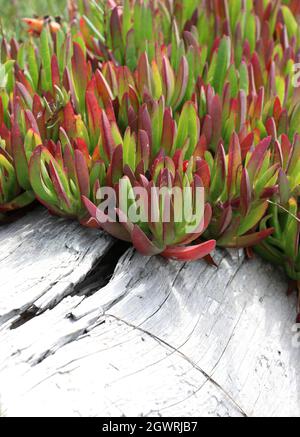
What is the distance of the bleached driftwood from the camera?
197 centimetres

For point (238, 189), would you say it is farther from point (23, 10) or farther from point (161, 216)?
point (23, 10)

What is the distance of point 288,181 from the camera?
249 cm

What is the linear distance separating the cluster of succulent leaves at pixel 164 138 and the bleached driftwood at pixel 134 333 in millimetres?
115

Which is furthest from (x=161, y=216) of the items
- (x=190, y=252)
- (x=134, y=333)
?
(x=134, y=333)

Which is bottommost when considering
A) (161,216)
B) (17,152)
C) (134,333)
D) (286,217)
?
(286,217)

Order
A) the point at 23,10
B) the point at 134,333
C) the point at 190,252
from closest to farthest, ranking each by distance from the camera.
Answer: the point at 134,333 → the point at 190,252 → the point at 23,10

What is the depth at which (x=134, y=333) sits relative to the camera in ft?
7.11

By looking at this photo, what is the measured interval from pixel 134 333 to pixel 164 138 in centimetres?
82

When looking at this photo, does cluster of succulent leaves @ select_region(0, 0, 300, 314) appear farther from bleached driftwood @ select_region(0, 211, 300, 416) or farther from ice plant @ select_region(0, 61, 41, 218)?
bleached driftwood @ select_region(0, 211, 300, 416)

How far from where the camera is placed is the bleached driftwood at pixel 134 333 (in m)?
1.97

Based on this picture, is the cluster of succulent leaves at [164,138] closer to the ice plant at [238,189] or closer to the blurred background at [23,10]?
the ice plant at [238,189]

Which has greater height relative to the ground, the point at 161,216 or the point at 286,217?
the point at 161,216

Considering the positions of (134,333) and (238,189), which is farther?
(238,189)

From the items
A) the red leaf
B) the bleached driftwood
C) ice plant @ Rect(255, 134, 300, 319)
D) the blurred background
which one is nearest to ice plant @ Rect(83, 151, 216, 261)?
the red leaf
